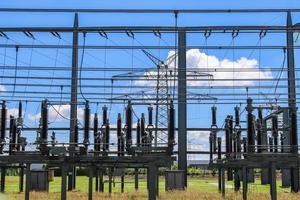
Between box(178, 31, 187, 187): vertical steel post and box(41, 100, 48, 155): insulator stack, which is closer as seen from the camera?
box(41, 100, 48, 155): insulator stack

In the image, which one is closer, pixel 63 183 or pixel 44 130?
pixel 63 183

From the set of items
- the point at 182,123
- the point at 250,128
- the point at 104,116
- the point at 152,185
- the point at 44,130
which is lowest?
the point at 152,185

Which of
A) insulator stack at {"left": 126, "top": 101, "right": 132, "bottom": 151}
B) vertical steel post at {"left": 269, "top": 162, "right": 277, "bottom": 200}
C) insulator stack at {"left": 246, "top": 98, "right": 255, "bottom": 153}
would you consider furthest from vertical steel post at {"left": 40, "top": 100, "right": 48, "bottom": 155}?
vertical steel post at {"left": 269, "top": 162, "right": 277, "bottom": 200}

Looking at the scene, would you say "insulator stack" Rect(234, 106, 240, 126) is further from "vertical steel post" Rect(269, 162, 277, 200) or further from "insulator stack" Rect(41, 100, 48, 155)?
"insulator stack" Rect(41, 100, 48, 155)

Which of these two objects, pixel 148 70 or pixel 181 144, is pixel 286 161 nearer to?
Answer: pixel 148 70

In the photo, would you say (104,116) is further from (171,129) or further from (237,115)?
(171,129)

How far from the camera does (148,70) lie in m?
22.5

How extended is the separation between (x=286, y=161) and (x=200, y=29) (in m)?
4.65

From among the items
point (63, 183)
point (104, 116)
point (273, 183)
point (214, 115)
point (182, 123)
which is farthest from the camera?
point (182, 123)

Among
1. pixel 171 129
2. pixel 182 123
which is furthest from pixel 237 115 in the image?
pixel 182 123

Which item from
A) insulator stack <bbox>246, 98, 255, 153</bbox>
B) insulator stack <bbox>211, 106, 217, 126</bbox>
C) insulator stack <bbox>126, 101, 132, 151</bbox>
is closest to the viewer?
insulator stack <bbox>126, 101, 132, 151</bbox>

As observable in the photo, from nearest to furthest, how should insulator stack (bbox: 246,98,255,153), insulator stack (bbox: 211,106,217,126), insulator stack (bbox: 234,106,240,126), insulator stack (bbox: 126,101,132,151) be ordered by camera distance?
insulator stack (bbox: 126,101,132,151) < insulator stack (bbox: 246,98,255,153) < insulator stack (bbox: 234,106,240,126) < insulator stack (bbox: 211,106,217,126)

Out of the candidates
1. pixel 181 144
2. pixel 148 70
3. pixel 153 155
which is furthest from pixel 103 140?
pixel 181 144

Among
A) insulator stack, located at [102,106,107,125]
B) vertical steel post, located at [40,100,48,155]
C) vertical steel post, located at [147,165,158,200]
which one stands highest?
insulator stack, located at [102,106,107,125]
